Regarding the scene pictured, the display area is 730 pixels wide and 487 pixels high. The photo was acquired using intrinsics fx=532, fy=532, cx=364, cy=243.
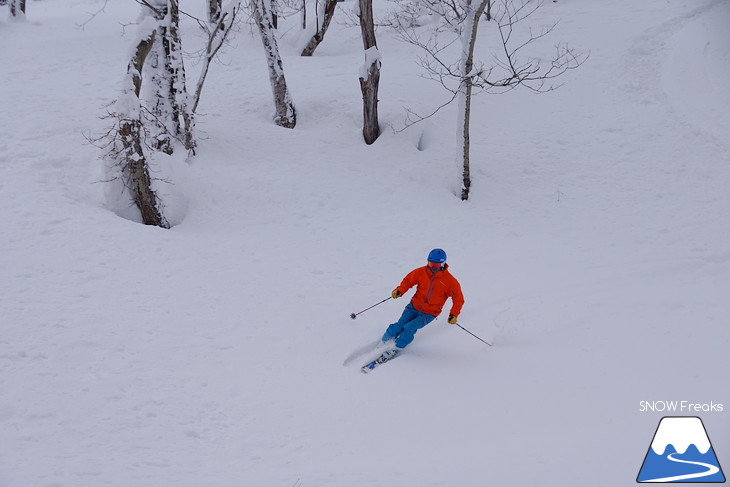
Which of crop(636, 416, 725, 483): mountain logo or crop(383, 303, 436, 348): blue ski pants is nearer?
crop(636, 416, 725, 483): mountain logo

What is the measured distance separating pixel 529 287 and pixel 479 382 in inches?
119

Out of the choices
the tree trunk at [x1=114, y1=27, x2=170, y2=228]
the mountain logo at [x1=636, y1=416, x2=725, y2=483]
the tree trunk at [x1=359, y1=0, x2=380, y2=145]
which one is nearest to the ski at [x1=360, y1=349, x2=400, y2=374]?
the mountain logo at [x1=636, y1=416, x2=725, y2=483]

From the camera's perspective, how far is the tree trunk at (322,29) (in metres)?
18.7

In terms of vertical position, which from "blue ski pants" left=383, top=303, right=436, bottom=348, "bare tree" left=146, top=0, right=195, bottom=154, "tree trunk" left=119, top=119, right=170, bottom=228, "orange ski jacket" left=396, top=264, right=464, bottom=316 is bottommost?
"blue ski pants" left=383, top=303, right=436, bottom=348

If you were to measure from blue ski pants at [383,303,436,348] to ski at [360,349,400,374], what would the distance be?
0.44 ft

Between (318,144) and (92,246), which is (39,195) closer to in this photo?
(92,246)

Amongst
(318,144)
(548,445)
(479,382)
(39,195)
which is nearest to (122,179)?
(39,195)

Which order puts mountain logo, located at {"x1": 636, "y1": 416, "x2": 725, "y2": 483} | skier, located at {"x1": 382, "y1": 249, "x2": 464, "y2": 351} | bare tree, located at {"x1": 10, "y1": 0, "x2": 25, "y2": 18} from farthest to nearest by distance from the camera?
bare tree, located at {"x1": 10, "y1": 0, "x2": 25, "y2": 18}, skier, located at {"x1": 382, "y1": 249, "x2": 464, "y2": 351}, mountain logo, located at {"x1": 636, "y1": 416, "x2": 725, "y2": 483}

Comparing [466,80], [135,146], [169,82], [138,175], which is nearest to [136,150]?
[135,146]

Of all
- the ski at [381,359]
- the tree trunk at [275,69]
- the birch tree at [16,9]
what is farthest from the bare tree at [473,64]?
the birch tree at [16,9]

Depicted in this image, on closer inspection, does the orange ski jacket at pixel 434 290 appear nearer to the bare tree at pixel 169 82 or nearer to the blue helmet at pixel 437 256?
the blue helmet at pixel 437 256

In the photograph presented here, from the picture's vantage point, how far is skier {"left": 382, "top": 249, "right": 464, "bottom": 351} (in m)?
8.00

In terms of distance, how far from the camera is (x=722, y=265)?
10.4 meters

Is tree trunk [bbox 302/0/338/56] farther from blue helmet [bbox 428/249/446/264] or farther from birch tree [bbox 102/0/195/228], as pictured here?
blue helmet [bbox 428/249/446/264]
